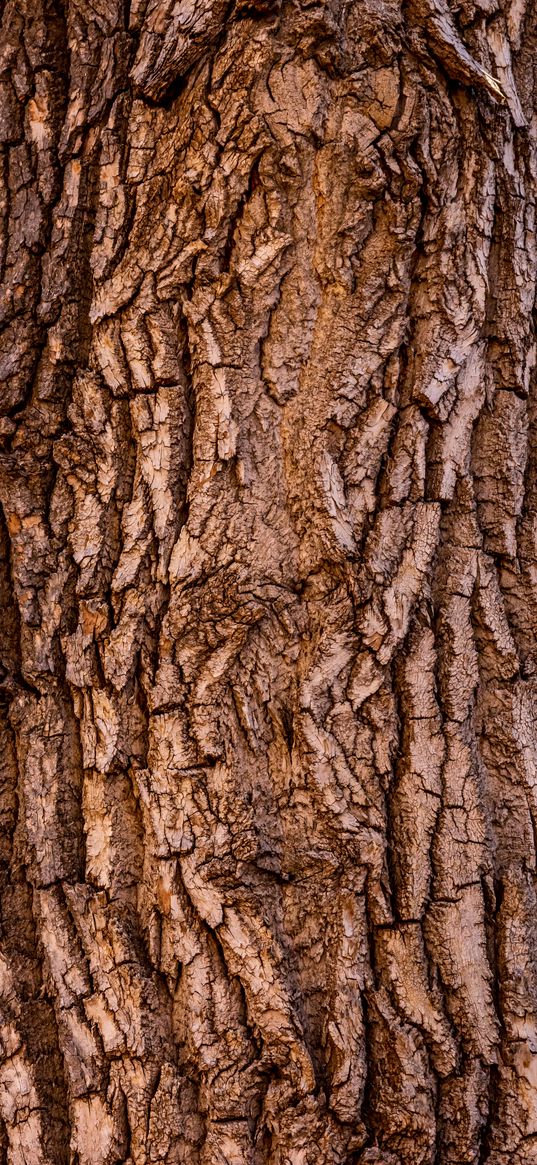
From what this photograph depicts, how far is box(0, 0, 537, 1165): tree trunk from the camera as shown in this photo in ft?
5.07

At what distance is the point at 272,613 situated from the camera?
162 cm

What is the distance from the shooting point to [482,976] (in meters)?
1.58

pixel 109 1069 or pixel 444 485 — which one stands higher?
pixel 444 485

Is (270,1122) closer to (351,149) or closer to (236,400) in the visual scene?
(236,400)

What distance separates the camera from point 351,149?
1.60 m

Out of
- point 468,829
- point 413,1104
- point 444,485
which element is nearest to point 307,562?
point 444,485

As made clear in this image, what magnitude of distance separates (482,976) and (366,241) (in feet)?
4.49

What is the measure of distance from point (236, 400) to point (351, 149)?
50cm

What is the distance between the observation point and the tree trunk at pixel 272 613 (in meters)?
1.54

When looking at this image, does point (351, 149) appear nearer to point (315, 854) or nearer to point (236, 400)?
point (236, 400)

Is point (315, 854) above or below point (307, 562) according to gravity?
below

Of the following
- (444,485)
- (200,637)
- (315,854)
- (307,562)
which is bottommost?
(315,854)

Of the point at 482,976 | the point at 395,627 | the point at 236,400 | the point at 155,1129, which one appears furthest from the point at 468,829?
the point at 236,400

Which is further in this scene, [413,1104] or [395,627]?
[395,627]
